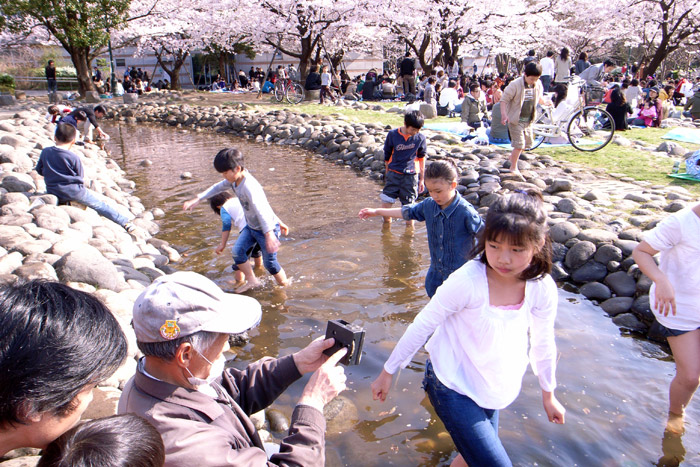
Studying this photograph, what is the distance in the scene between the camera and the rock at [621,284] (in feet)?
16.2

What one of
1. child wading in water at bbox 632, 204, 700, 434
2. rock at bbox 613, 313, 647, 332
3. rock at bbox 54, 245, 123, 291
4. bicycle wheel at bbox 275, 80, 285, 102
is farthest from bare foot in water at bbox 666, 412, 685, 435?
bicycle wheel at bbox 275, 80, 285, 102

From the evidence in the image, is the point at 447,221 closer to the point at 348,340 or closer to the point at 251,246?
the point at 348,340

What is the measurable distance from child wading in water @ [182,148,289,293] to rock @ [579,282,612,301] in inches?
122

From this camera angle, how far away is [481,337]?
2139 mm

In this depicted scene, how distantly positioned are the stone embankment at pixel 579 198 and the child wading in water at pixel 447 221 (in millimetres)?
1500

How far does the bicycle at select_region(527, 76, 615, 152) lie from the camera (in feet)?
30.2

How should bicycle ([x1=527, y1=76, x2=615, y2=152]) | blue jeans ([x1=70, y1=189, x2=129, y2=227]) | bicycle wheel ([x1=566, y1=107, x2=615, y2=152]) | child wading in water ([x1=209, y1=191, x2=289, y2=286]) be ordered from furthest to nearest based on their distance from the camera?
bicycle wheel ([x1=566, y1=107, x2=615, y2=152])
bicycle ([x1=527, y1=76, x2=615, y2=152])
blue jeans ([x1=70, y1=189, x2=129, y2=227])
child wading in water ([x1=209, y1=191, x2=289, y2=286])

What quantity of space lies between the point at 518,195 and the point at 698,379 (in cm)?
162

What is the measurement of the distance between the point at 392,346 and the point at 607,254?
105 inches

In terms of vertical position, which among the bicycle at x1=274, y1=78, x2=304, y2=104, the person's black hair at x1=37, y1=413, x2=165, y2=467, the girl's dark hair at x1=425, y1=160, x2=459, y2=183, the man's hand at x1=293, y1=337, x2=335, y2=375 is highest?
the bicycle at x1=274, y1=78, x2=304, y2=104

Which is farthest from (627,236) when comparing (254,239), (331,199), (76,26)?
(76,26)

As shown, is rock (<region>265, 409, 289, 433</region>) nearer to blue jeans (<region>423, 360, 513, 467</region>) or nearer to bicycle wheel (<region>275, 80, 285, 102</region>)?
blue jeans (<region>423, 360, 513, 467</region>)

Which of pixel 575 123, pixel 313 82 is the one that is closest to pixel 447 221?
pixel 575 123

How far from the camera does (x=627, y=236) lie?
543cm
